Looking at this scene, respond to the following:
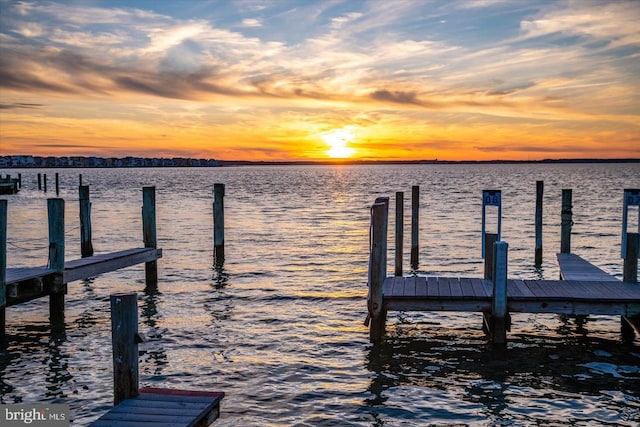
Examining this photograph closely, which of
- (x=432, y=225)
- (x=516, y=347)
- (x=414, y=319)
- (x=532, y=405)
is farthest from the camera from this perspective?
(x=432, y=225)

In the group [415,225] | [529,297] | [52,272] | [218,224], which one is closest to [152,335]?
[52,272]

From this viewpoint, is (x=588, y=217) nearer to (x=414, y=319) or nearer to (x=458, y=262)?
(x=458, y=262)

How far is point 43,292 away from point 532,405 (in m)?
8.97

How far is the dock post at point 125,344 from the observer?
→ 21.3 ft

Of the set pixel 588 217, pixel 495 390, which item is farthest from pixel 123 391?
pixel 588 217

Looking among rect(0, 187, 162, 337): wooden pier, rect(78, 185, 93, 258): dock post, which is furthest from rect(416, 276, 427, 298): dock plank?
rect(78, 185, 93, 258): dock post

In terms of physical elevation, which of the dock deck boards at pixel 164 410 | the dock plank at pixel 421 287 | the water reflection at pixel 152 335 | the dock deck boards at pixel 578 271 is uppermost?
the dock plank at pixel 421 287

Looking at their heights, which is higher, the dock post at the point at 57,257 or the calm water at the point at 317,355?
the dock post at the point at 57,257

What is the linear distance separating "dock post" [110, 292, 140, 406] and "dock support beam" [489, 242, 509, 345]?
6117 mm

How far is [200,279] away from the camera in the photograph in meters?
18.3

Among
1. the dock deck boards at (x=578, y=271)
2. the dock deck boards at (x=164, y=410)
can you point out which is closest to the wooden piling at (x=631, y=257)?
the dock deck boards at (x=578, y=271)

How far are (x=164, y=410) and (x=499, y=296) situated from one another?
621 centimetres

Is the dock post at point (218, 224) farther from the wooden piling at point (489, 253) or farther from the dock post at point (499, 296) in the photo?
the dock post at point (499, 296)

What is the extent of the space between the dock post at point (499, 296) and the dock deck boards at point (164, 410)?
544 centimetres
